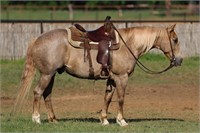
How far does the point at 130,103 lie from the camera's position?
14812 mm

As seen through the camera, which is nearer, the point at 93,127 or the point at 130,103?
the point at 93,127

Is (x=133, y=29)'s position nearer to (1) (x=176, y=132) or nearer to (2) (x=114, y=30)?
(2) (x=114, y=30)

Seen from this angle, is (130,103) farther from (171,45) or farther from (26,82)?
(26,82)

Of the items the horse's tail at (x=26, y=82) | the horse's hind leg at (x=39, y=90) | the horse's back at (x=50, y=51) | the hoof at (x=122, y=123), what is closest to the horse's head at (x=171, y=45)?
the hoof at (x=122, y=123)

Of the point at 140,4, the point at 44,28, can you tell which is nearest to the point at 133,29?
the point at 44,28

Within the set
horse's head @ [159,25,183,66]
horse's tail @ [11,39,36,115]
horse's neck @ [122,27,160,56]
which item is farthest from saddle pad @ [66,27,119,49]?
horse's head @ [159,25,183,66]

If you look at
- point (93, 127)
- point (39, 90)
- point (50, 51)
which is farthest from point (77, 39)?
point (93, 127)

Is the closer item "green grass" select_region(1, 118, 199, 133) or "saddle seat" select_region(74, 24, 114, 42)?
"green grass" select_region(1, 118, 199, 133)

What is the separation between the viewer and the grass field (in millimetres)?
10133

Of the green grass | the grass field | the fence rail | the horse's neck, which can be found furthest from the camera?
the fence rail

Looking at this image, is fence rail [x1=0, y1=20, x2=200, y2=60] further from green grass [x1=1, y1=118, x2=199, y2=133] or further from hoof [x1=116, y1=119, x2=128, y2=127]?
hoof [x1=116, y1=119, x2=128, y2=127]

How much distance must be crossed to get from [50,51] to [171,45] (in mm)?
2198

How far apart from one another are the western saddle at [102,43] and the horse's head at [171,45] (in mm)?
915

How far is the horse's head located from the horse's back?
5.90 ft
